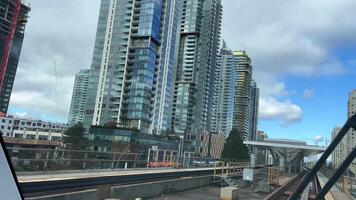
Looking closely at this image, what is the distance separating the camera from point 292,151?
92125mm

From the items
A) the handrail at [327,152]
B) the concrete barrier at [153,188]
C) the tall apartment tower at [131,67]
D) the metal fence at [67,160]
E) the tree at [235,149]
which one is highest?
the tall apartment tower at [131,67]

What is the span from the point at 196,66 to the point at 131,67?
5873 centimetres

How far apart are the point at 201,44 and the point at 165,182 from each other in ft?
545

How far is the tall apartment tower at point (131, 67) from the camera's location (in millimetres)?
115062

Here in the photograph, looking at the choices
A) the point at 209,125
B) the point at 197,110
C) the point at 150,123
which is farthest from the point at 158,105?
the point at 209,125

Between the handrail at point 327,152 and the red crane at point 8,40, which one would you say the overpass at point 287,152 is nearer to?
the red crane at point 8,40

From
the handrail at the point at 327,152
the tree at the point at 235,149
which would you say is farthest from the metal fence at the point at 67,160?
the tree at the point at 235,149

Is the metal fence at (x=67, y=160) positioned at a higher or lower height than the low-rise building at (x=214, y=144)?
lower

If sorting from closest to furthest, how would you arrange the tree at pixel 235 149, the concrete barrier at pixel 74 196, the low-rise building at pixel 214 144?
the concrete barrier at pixel 74 196, the tree at pixel 235 149, the low-rise building at pixel 214 144

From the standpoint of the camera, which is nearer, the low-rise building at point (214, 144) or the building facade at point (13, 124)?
the building facade at point (13, 124)

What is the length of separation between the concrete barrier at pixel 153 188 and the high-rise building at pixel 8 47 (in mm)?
6987

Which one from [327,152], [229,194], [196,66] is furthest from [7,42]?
[196,66]

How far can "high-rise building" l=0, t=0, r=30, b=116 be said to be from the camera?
12.4 feet

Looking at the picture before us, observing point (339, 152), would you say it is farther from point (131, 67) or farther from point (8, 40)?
point (131, 67)
